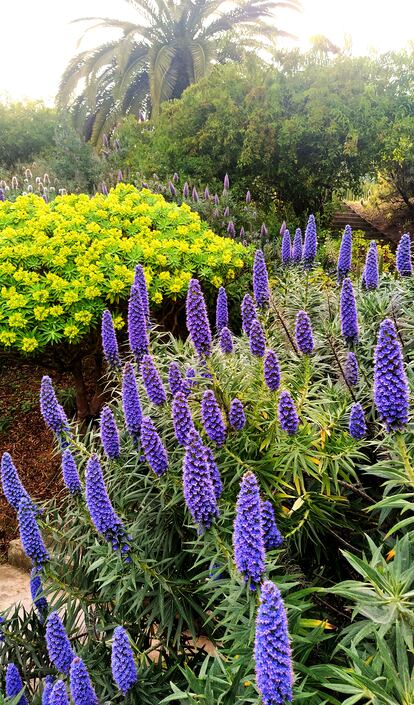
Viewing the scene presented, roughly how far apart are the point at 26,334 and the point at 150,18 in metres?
18.1

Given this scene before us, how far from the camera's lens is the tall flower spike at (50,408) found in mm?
3085

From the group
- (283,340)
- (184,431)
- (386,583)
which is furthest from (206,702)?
(283,340)

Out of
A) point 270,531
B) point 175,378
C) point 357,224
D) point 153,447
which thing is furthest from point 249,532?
point 357,224

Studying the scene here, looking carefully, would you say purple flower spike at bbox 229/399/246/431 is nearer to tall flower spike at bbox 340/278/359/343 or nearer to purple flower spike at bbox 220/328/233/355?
purple flower spike at bbox 220/328/233/355

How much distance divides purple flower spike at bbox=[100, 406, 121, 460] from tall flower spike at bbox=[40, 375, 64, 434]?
39 centimetres

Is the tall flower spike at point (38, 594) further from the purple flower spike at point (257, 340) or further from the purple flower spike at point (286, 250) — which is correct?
the purple flower spike at point (286, 250)

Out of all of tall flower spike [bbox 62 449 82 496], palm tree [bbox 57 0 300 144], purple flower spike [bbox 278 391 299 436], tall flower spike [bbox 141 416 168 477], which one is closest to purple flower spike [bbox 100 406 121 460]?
tall flower spike [bbox 62 449 82 496]

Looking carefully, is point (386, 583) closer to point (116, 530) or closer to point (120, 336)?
point (116, 530)

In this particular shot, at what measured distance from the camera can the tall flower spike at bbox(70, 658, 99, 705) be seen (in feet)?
6.77

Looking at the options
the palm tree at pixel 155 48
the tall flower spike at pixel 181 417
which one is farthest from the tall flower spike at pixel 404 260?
the palm tree at pixel 155 48

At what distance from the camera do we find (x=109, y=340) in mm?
3758

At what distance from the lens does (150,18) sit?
19.2 metres

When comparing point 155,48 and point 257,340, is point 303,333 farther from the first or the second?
point 155,48

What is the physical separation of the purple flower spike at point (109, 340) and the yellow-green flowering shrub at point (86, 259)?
1463 millimetres
